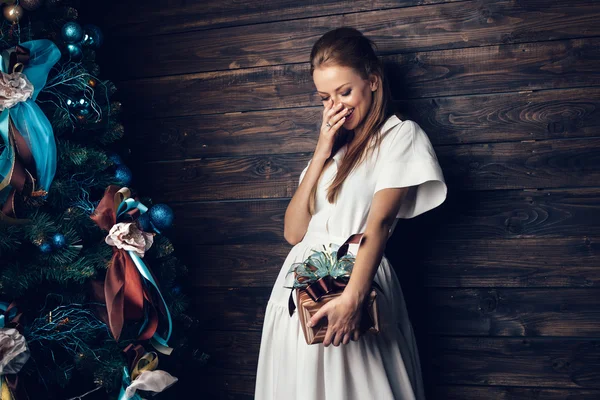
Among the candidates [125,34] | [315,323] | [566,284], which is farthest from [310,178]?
[125,34]

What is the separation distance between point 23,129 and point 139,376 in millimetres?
807

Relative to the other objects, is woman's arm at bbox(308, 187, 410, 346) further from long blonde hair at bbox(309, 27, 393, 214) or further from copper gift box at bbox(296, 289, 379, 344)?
long blonde hair at bbox(309, 27, 393, 214)

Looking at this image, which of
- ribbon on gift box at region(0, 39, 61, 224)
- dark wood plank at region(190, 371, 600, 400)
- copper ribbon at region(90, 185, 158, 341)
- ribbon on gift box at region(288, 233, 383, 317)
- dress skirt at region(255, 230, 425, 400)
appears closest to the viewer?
ribbon on gift box at region(288, 233, 383, 317)

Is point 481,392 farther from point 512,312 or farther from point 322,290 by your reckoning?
point 322,290

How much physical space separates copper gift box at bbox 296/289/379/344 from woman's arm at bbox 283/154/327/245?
1.17 feet

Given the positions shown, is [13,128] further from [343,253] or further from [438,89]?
[438,89]

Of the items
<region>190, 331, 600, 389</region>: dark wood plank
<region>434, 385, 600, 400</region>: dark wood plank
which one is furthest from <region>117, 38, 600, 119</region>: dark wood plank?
<region>434, 385, 600, 400</region>: dark wood plank

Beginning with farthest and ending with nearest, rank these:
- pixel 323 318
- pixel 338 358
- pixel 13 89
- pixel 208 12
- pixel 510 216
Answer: pixel 208 12 < pixel 510 216 < pixel 13 89 < pixel 338 358 < pixel 323 318

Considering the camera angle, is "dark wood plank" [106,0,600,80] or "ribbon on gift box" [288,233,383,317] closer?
"ribbon on gift box" [288,233,383,317]

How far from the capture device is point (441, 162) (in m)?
1.88

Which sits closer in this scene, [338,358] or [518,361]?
[338,358]

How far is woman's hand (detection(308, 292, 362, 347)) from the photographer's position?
4.58 ft

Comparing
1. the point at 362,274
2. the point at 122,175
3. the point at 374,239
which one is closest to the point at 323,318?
the point at 362,274

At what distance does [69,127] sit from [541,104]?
4.80ft
